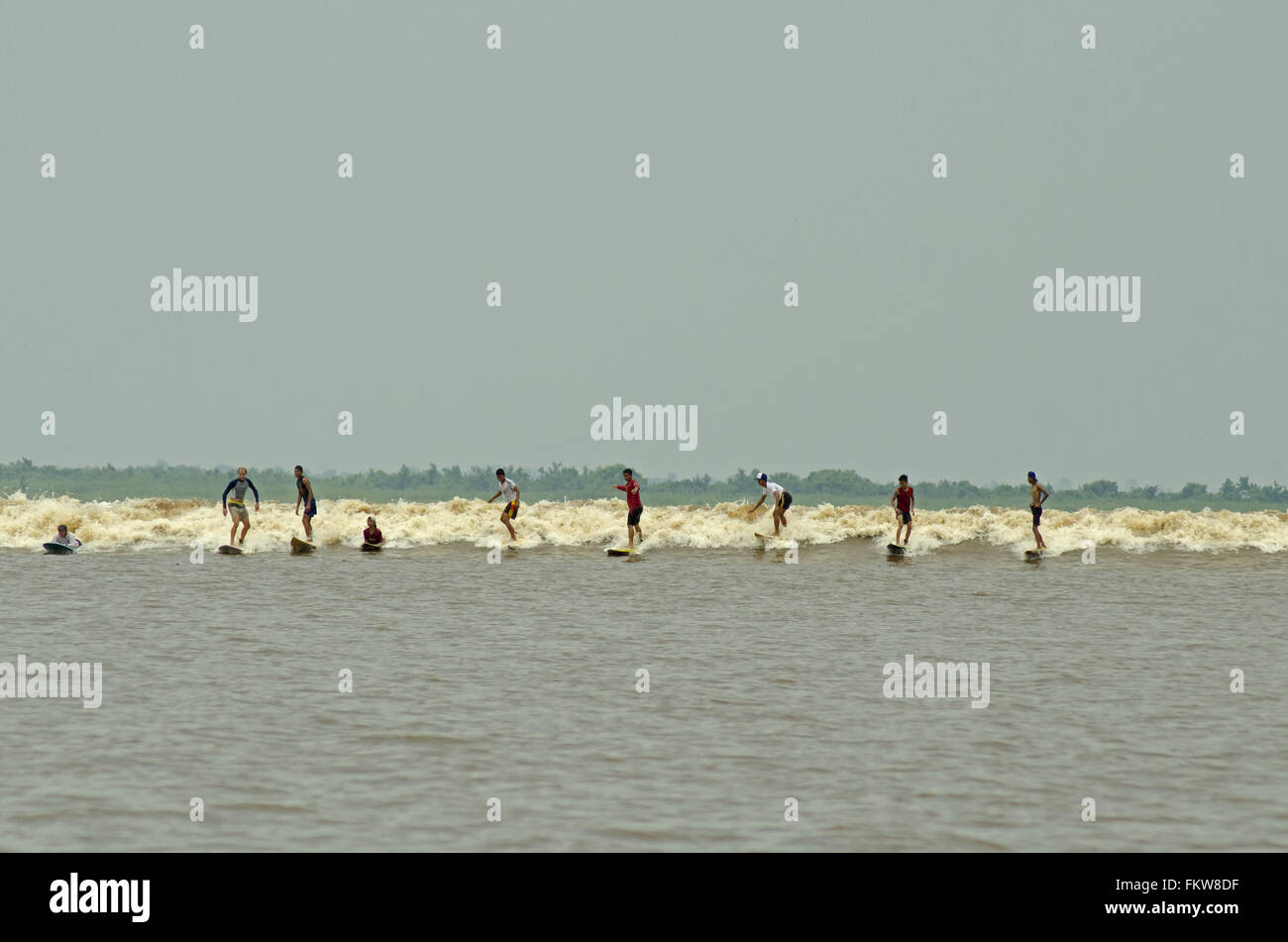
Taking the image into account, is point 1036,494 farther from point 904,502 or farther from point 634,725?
point 634,725

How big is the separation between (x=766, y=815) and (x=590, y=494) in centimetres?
9101

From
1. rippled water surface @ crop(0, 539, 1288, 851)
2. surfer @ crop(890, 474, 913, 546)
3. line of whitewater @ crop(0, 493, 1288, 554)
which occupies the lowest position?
rippled water surface @ crop(0, 539, 1288, 851)

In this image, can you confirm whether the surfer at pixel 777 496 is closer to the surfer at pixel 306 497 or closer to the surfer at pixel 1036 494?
the surfer at pixel 1036 494

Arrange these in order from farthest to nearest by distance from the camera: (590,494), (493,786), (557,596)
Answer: (590,494), (557,596), (493,786)

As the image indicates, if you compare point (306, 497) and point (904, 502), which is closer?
point (904, 502)

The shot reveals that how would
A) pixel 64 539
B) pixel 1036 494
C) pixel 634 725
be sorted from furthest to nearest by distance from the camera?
pixel 64 539 < pixel 1036 494 < pixel 634 725

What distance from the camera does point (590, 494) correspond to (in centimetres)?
9856

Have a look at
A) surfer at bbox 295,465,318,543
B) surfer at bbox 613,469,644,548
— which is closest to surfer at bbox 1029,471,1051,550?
surfer at bbox 613,469,644,548

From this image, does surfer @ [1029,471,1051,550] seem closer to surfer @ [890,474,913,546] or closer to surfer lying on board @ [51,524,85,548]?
surfer @ [890,474,913,546]

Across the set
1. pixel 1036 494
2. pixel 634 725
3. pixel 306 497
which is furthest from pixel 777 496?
pixel 634 725
